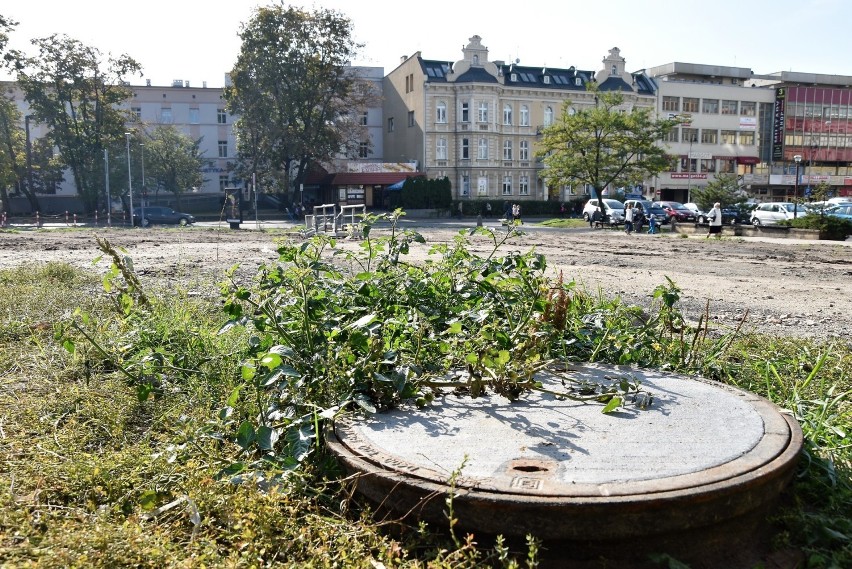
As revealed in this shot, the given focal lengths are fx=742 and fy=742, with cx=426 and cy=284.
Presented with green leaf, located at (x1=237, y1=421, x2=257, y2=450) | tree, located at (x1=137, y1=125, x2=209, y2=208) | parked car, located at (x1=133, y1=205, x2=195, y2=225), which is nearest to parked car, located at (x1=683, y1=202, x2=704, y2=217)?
parked car, located at (x1=133, y1=205, x2=195, y2=225)

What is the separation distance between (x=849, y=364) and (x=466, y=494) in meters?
3.97

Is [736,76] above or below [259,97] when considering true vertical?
above

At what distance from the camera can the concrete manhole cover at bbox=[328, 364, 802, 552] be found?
2582 mm

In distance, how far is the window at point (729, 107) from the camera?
78812mm

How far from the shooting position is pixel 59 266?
39.4 feet

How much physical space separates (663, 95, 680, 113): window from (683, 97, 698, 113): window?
3.03ft

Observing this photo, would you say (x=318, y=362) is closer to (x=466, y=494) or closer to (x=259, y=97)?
(x=466, y=494)

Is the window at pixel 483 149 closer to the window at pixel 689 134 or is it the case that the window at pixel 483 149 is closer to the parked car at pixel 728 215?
the parked car at pixel 728 215

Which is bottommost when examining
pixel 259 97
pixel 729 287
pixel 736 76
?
pixel 729 287

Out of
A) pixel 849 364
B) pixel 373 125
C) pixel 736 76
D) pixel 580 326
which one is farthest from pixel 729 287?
pixel 736 76

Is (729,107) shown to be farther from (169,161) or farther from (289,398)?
(289,398)

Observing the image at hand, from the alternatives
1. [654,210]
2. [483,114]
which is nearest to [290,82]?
[483,114]

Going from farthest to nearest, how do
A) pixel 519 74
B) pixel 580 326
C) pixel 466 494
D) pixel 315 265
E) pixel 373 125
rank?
pixel 373 125, pixel 519 74, pixel 580 326, pixel 315 265, pixel 466 494

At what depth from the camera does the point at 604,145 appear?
155 feet
